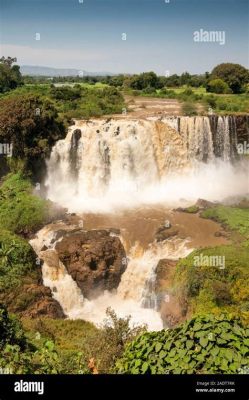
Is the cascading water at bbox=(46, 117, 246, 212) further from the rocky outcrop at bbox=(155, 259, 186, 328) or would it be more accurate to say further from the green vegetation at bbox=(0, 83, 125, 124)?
the rocky outcrop at bbox=(155, 259, 186, 328)

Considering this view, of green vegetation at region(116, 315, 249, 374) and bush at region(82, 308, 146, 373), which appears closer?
green vegetation at region(116, 315, 249, 374)

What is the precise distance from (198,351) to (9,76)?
34680 mm

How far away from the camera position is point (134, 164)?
23125 mm

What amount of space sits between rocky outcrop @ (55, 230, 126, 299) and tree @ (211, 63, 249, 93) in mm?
24753

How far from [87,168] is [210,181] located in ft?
19.1

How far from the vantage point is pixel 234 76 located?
38.0 m

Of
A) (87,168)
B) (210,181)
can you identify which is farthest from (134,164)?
(210,181)

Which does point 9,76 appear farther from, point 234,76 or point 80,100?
point 234,76

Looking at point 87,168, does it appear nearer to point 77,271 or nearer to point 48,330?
point 77,271

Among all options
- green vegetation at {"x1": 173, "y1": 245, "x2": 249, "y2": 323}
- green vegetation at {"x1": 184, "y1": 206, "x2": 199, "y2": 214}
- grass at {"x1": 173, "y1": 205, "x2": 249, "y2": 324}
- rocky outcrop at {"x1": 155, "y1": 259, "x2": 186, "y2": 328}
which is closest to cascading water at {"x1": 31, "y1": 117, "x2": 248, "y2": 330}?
green vegetation at {"x1": 184, "y1": 206, "x2": 199, "y2": 214}
